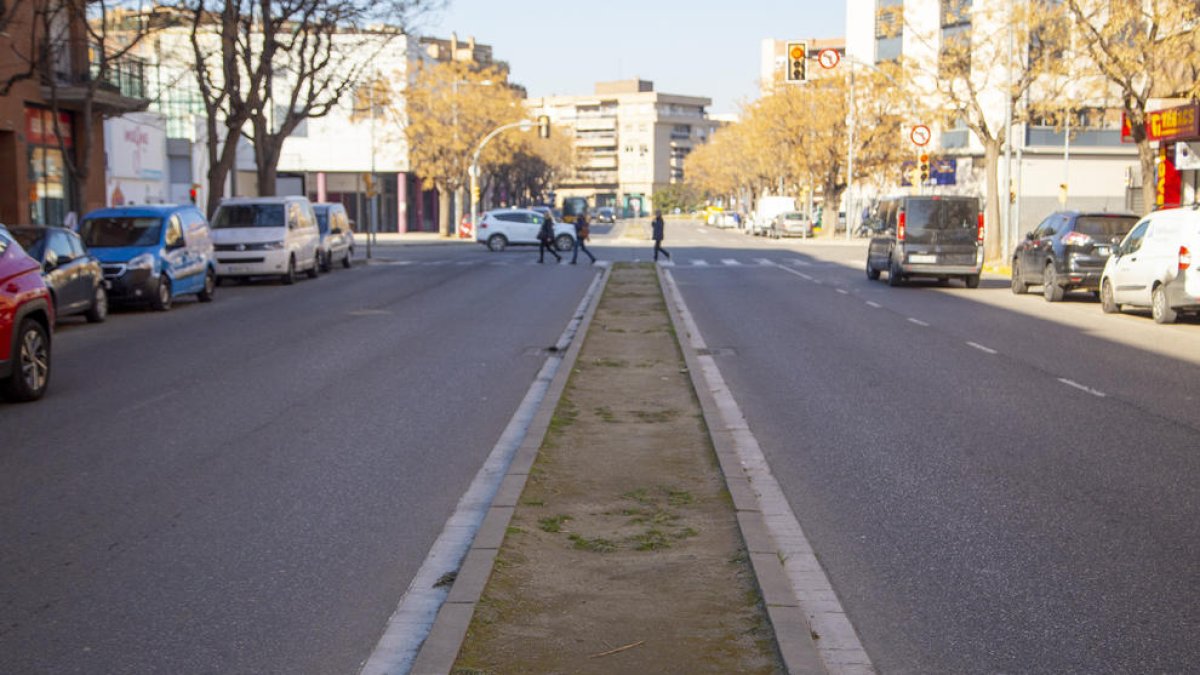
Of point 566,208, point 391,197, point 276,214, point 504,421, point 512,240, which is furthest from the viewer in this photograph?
point 566,208

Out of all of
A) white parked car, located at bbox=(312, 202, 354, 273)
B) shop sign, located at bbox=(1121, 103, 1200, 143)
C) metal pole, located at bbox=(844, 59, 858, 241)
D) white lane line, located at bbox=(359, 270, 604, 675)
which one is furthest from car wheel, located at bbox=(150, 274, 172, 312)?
metal pole, located at bbox=(844, 59, 858, 241)

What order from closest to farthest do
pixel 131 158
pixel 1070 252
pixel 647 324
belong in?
pixel 647 324 → pixel 1070 252 → pixel 131 158

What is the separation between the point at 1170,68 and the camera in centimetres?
3516

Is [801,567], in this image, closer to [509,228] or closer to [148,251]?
[148,251]

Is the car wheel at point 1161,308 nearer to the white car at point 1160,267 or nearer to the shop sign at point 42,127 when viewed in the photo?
the white car at point 1160,267

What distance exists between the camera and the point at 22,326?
38.9 feet

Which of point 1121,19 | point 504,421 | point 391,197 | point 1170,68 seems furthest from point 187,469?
point 391,197

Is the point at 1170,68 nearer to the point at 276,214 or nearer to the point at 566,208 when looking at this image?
the point at 276,214

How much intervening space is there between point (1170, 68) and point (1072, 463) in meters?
29.6

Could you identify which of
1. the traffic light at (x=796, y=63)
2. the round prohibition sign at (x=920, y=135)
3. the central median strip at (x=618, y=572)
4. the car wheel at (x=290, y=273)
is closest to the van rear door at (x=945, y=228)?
the traffic light at (x=796, y=63)

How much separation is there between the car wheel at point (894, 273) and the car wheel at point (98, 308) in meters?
17.1

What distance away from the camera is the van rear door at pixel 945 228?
96.9ft

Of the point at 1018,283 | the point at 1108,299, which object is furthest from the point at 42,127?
the point at 1108,299

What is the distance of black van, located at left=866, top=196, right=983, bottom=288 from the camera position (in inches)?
1163
